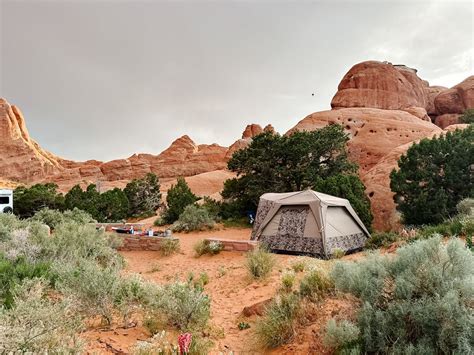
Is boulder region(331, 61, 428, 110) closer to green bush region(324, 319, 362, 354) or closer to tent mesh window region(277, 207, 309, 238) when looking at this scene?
tent mesh window region(277, 207, 309, 238)

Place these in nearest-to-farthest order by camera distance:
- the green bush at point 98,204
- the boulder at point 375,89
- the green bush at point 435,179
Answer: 1. the green bush at point 435,179
2. the green bush at point 98,204
3. the boulder at point 375,89

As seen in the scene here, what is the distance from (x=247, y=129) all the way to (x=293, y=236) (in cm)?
5773

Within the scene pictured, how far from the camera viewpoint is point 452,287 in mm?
3229

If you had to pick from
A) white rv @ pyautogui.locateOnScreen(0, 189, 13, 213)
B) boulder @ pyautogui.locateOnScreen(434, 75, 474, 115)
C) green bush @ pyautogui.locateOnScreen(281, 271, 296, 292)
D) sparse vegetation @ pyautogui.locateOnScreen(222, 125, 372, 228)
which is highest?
boulder @ pyautogui.locateOnScreen(434, 75, 474, 115)

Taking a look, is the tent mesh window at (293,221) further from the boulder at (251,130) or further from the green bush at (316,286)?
the boulder at (251,130)

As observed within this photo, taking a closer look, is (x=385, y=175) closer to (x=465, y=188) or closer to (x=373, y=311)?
(x=465, y=188)

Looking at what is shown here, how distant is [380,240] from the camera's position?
11.2 m

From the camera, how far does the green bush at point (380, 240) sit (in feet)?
35.3

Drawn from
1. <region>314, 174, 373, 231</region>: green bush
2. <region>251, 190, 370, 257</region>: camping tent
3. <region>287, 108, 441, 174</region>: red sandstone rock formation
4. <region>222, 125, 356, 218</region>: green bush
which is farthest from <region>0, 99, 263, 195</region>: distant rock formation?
<region>251, 190, 370, 257</region>: camping tent

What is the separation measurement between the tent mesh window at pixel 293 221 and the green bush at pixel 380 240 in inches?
110

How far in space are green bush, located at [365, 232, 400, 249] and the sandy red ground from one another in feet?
11.7

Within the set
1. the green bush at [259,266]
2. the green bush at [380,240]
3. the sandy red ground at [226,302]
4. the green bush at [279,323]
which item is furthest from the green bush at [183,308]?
the green bush at [380,240]

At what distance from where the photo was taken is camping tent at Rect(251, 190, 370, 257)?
1025 centimetres

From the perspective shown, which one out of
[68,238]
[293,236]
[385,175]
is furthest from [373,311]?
[385,175]
